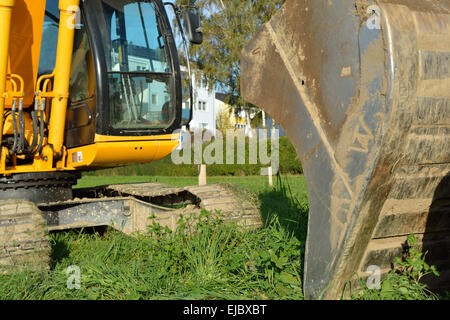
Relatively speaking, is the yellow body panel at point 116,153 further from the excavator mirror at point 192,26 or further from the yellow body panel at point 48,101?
the excavator mirror at point 192,26

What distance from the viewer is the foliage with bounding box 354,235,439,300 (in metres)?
2.45

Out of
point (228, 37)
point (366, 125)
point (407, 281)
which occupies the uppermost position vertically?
point (228, 37)

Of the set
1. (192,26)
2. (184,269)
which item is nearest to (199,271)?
(184,269)

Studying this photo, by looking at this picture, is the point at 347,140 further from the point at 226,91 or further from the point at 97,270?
the point at 226,91

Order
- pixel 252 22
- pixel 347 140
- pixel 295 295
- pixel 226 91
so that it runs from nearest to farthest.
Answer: pixel 347 140 → pixel 295 295 → pixel 252 22 → pixel 226 91

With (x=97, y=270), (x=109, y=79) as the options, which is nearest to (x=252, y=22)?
(x=109, y=79)

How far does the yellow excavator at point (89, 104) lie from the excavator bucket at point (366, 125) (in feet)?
6.94

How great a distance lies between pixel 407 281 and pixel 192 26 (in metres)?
3.06

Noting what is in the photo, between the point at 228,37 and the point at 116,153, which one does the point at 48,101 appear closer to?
the point at 116,153

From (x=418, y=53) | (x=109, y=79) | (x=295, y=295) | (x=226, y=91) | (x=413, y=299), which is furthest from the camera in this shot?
(x=226, y=91)

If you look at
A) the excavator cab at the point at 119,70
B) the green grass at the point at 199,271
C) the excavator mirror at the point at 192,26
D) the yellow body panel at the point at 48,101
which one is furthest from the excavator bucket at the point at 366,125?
the yellow body panel at the point at 48,101

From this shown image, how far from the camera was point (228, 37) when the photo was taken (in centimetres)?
2602

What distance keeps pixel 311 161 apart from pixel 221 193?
7.95 ft
